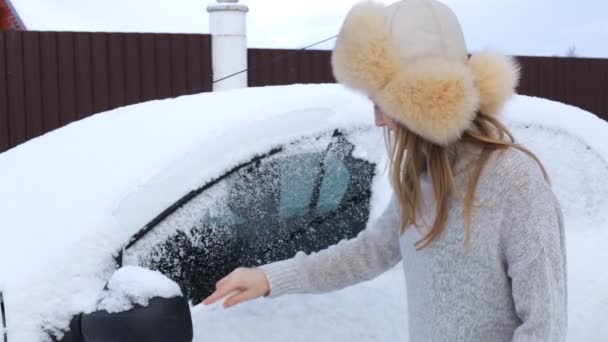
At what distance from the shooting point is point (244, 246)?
1997mm

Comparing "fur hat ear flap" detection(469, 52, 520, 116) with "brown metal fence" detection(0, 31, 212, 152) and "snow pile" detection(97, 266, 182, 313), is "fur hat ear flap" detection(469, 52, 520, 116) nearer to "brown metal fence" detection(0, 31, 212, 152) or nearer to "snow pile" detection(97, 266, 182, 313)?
"snow pile" detection(97, 266, 182, 313)

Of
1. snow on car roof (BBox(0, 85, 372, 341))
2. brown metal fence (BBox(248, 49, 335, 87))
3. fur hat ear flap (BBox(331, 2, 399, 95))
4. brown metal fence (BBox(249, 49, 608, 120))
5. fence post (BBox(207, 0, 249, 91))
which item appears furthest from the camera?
brown metal fence (BBox(249, 49, 608, 120))

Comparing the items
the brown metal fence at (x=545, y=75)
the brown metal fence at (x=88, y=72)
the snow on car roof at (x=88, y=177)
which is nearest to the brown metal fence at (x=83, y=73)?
the brown metal fence at (x=88, y=72)

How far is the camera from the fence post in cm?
711

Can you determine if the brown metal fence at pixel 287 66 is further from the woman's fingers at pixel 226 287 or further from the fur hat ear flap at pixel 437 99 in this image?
the fur hat ear flap at pixel 437 99

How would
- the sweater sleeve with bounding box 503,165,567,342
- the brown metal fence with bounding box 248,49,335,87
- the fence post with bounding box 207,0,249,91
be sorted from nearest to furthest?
1. the sweater sleeve with bounding box 503,165,567,342
2. the fence post with bounding box 207,0,249,91
3. the brown metal fence with bounding box 248,49,335,87

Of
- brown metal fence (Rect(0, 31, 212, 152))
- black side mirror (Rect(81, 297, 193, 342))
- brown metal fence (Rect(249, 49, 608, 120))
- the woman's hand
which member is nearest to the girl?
the woman's hand

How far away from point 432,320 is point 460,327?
2.5 inches

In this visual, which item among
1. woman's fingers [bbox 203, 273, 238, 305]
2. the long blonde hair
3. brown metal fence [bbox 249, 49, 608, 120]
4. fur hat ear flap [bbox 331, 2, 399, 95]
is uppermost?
fur hat ear flap [bbox 331, 2, 399, 95]

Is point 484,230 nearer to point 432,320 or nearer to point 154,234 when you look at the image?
point 432,320

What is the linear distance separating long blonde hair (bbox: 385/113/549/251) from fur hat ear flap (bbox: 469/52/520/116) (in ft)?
0.08

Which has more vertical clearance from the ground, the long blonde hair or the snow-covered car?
the long blonde hair

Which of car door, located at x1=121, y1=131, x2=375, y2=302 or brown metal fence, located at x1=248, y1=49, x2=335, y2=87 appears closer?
car door, located at x1=121, y1=131, x2=375, y2=302

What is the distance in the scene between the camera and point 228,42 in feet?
24.2
